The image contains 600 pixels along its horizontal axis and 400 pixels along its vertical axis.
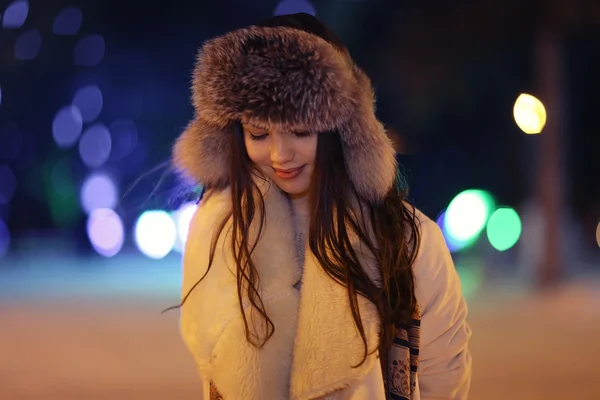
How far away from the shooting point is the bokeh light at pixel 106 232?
552 inches

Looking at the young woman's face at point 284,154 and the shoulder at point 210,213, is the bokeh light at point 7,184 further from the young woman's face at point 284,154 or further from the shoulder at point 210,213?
the young woman's face at point 284,154

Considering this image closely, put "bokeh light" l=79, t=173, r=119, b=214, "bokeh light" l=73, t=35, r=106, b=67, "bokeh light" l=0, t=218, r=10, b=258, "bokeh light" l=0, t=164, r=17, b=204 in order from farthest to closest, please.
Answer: "bokeh light" l=79, t=173, r=119, b=214
"bokeh light" l=0, t=164, r=17, b=204
"bokeh light" l=73, t=35, r=106, b=67
"bokeh light" l=0, t=218, r=10, b=258

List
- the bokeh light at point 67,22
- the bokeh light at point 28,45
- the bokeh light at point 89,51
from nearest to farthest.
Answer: the bokeh light at point 67,22 < the bokeh light at point 28,45 < the bokeh light at point 89,51

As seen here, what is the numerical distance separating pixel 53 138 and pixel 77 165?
3.82 ft

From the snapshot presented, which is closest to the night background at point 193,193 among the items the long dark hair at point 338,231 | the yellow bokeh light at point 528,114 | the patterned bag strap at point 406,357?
the yellow bokeh light at point 528,114

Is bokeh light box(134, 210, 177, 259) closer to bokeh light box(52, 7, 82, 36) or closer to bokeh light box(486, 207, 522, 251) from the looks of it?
bokeh light box(52, 7, 82, 36)

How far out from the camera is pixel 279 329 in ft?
6.30

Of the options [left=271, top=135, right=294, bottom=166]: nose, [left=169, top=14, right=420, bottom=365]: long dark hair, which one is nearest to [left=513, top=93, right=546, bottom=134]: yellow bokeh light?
[left=169, top=14, right=420, bottom=365]: long dark hair

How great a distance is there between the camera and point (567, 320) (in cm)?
723

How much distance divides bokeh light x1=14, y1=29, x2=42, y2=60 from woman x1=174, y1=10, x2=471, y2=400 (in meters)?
13.0

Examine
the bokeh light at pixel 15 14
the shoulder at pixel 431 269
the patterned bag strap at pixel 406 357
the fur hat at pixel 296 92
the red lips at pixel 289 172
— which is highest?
the bokeh light at pixel 15 14

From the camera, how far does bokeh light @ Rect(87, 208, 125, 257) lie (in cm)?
1403

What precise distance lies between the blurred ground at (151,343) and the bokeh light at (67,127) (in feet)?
29.4

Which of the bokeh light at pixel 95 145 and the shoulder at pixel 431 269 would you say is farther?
the bokeh light at pixel 95 145
